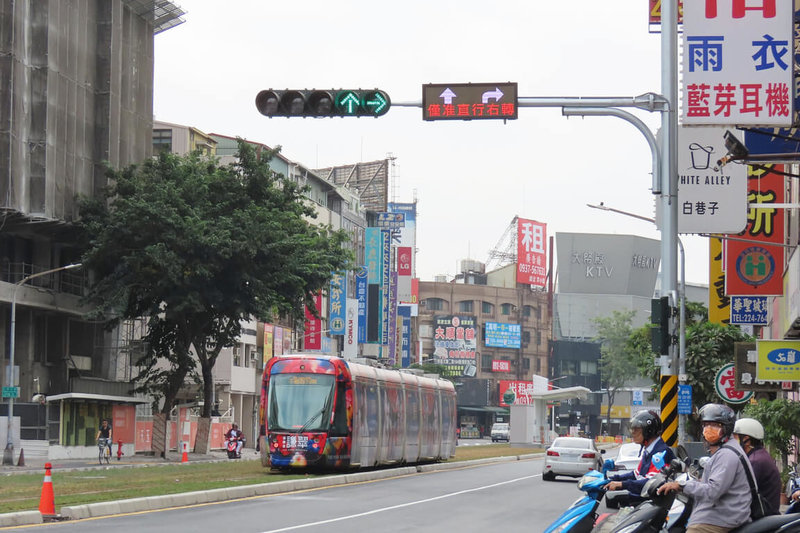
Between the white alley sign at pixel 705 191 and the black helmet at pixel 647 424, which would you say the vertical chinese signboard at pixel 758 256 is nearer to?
the white alley sign at pixel 705 191

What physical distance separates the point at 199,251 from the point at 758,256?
2782 cm

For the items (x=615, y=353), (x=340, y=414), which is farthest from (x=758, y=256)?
(x=615, y=353)

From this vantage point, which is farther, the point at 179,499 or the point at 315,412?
the point at 315,412

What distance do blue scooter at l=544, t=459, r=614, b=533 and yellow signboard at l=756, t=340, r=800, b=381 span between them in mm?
13641

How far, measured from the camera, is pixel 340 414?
36.5 metres

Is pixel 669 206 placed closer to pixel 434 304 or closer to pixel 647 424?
pixel 647 424

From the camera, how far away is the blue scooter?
1147 centimetres

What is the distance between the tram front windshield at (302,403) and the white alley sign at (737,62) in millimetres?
21440

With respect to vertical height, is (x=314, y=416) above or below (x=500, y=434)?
above

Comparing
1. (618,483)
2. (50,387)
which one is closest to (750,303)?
(618,483)

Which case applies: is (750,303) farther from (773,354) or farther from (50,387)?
(50,387)

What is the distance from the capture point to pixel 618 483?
1121 cm

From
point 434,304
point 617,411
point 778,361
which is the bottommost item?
point 617,411

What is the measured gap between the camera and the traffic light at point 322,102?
734 inches
